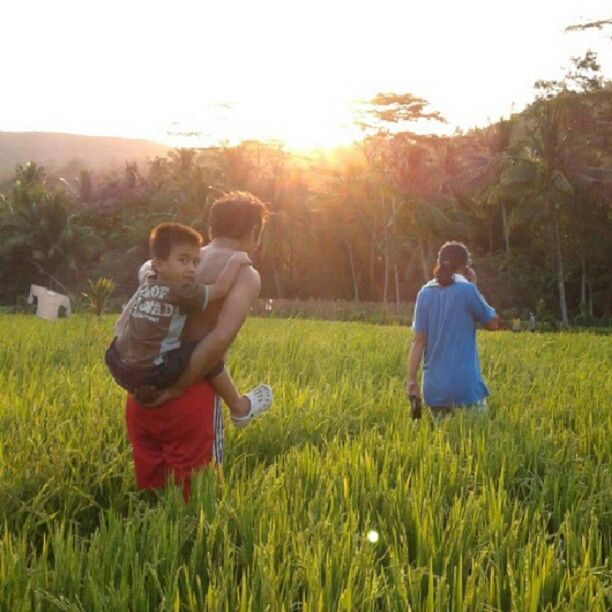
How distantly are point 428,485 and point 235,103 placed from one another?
48828mm

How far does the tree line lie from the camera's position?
2997 cm

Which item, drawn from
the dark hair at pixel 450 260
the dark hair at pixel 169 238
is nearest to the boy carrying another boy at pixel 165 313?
the dark hair at pixel 169 238

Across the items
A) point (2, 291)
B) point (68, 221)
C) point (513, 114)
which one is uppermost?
point (513, 114)

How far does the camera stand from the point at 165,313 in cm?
288

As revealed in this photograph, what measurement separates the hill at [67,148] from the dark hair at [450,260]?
455 ft

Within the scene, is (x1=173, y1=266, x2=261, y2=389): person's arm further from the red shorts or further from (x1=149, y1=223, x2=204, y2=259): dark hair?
(x1=149, y1=223, x2=204, y2=259): dark hair

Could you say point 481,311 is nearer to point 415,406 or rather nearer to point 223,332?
point 415,406

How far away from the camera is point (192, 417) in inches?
118

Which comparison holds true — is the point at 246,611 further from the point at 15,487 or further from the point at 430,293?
the point at 430,293

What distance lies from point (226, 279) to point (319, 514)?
2.97 feet

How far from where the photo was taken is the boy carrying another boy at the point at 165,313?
9.42 feet

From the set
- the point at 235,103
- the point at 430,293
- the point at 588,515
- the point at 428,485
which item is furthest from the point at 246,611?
the point at 235,103

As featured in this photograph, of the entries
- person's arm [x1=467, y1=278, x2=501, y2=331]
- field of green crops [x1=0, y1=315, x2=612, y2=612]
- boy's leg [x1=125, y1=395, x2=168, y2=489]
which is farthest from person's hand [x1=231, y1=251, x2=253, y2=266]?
person's arm [x1=467, y1=278, x2=501, y2=331]

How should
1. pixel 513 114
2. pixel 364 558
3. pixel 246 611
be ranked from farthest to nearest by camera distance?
pixel 513 114 < pixel 364 558 < pixel 246 611
